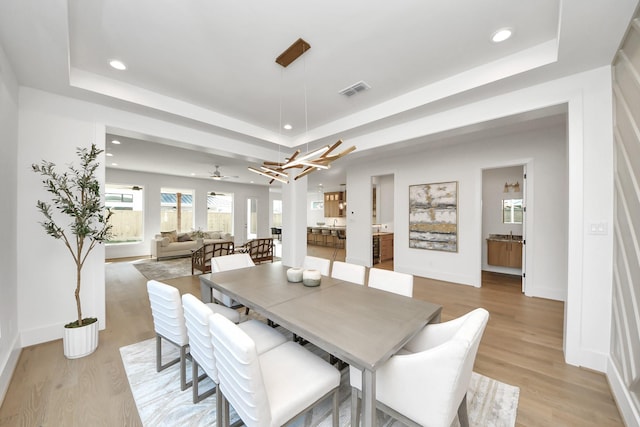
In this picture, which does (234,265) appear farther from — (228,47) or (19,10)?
(19,10)

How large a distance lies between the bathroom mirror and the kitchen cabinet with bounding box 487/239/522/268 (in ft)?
2.18

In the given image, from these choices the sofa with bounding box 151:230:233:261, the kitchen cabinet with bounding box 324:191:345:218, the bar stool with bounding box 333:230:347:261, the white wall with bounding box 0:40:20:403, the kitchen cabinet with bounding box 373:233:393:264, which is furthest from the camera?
the kitchen cabinet with bounding box 324:191:345:218

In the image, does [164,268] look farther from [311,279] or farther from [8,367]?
[311,279]

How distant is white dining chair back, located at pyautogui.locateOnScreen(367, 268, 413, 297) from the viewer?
222 cm

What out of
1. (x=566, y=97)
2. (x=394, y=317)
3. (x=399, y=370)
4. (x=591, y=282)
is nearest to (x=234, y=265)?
(x=394, y=317)

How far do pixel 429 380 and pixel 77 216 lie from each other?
10.5 feet

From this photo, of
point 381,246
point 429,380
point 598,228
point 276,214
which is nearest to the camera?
point 429,380

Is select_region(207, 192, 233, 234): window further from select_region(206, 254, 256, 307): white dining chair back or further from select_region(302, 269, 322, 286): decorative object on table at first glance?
select_region(302, 269, 322, 286): decorative object on table

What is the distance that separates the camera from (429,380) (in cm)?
116

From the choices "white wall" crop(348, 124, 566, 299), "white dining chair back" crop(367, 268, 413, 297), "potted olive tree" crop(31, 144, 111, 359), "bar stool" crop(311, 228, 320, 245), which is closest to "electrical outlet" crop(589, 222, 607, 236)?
"white dining chair back" crop(367, 268, 413, 297)

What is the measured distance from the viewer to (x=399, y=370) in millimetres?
1257

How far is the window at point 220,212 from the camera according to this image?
9711mm

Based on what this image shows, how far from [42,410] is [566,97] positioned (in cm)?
496

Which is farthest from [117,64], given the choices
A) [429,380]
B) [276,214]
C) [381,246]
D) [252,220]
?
[276,214]
